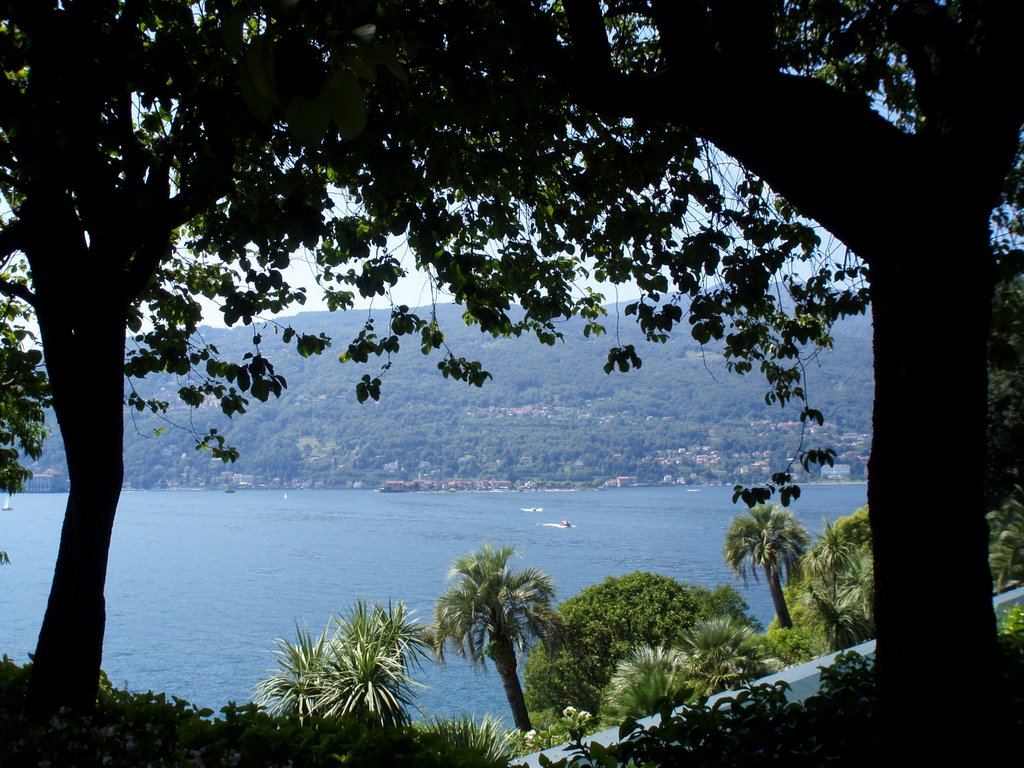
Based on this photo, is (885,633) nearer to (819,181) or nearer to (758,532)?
(819,181)

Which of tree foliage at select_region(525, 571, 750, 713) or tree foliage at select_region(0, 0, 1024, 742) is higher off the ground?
tree foliage at select_region(0, 0, 1024, 742)

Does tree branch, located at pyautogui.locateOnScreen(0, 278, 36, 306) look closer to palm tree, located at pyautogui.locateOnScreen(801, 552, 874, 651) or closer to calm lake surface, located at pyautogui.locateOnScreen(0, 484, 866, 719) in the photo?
palm tree, located at pyautogui.locateOnScreen(801, 552, 874, 651)

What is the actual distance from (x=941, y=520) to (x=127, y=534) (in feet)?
395

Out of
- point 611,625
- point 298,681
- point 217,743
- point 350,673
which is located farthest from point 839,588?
point 217,743

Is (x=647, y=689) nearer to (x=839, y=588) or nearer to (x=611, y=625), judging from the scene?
(x=839, y=588)

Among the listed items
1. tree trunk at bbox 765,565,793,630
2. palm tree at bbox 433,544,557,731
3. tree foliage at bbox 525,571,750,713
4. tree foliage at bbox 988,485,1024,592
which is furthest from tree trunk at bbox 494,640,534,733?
tree trunk at bbox 765,565,793,630

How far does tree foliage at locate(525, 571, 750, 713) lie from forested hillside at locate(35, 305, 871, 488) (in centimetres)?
8170

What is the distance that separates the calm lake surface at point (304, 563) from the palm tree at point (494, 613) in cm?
548

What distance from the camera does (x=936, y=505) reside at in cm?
214

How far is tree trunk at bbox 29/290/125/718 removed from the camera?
3.94 meters

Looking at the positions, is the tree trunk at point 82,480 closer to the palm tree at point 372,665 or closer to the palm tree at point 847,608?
the palm tree at point 372,665

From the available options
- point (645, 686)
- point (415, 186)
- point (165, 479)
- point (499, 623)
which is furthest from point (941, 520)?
point (165, 479)

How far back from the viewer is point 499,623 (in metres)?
21.4

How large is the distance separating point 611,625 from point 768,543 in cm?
753
